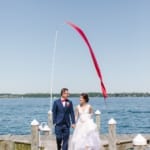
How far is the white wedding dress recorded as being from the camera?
1221cm

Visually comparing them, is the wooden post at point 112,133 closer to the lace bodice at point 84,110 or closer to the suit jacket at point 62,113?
the suit jacket at point 62,113

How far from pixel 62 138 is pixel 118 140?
16.7 feet

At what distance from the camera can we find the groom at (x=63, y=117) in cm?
1259

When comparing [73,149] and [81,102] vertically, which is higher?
[81,102]

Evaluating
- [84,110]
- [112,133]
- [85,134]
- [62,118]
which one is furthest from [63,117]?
[112,133]

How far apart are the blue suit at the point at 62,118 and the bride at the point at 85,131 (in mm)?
411

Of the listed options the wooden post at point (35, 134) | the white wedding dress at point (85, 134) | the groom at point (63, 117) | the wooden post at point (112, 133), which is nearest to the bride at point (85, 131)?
the white wedding dress at point (85, 134)

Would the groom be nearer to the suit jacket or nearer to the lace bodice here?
the suit jacket

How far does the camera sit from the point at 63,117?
41.4 feet

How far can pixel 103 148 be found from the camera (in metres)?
15.5

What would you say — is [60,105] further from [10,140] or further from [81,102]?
[10,140]

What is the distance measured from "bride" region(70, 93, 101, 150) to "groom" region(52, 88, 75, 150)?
34 centimetres

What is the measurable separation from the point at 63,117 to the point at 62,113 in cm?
12

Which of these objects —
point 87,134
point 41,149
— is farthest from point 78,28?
point 41,149
